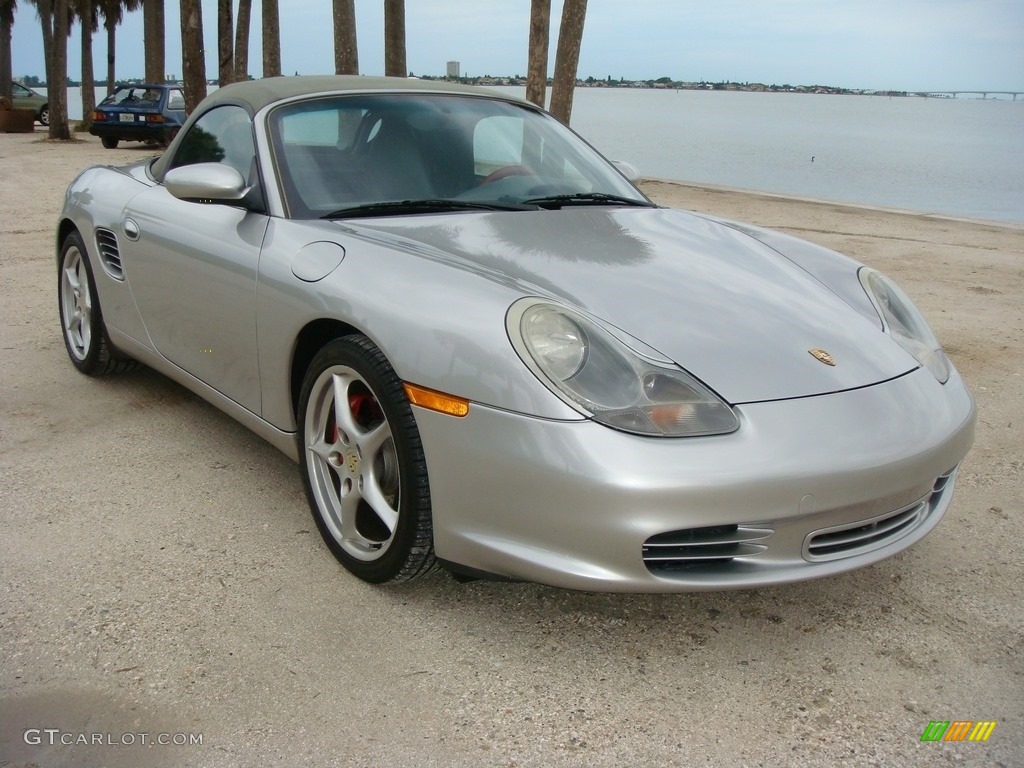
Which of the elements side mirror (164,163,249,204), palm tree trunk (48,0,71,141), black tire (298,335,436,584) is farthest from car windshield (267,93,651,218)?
palm tree trunk (48,0,71,141)

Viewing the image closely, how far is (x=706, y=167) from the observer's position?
2138 centimetres

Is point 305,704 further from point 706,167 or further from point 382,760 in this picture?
point 706,167

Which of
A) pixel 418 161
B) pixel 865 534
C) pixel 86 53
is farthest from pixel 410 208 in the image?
pixel 86 53

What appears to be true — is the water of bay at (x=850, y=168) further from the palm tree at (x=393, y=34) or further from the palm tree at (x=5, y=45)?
the palm tree at (x=5, y=45)

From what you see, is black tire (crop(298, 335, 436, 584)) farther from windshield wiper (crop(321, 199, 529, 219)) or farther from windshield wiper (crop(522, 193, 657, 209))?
windshield wiper (crop(522, 193, 657, 209))

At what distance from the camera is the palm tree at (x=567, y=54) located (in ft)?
39.4

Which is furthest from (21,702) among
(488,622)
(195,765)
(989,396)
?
(989,396)

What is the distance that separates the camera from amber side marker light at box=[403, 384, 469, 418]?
2.21m

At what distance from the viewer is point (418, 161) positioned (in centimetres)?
321

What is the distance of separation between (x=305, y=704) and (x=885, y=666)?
1333 millimetres

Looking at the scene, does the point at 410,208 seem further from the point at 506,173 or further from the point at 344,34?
the point at 344,34

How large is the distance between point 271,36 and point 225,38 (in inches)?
77.2

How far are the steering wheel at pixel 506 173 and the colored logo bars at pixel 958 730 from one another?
6.74 feet

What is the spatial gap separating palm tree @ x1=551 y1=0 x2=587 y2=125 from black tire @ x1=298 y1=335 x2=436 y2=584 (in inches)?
396
